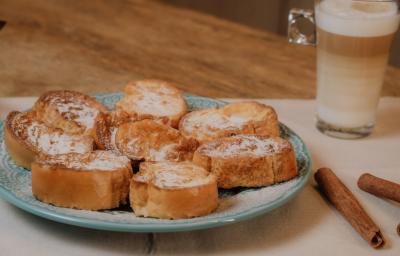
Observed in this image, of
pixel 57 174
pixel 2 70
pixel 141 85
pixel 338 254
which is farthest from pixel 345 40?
pixel 2 70

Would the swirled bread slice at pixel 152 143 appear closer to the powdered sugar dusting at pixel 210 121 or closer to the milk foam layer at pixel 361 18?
the powdered sugar dusting at pixel 210 121

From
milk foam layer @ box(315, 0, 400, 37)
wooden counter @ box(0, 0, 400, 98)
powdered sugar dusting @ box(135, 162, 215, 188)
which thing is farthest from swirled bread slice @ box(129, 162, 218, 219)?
wooden counter @ box(0, 0, 400, 98)

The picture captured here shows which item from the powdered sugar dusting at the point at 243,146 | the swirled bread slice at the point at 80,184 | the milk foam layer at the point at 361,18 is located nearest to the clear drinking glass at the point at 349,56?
the milk foam layer at the point at 361,18

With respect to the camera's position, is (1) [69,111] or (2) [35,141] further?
(1) [69,111]

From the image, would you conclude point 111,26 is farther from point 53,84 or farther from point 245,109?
point 245,109

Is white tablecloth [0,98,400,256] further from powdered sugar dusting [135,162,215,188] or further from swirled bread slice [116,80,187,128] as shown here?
swirled bread slice [116,80,187,128]

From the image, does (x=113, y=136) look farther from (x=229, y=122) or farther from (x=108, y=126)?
(x=229, y=122)

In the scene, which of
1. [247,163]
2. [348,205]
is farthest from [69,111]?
[348,205]
